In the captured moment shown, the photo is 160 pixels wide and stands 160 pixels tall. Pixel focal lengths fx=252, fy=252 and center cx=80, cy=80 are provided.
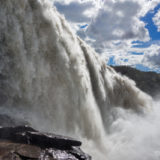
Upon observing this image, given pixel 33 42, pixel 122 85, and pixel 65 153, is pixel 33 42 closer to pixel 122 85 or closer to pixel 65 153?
pixel 65 153

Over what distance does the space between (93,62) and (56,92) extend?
6756 millimetres

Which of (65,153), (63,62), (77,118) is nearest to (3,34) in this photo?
(63,62)

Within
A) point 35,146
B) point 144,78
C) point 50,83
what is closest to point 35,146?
point 35,146

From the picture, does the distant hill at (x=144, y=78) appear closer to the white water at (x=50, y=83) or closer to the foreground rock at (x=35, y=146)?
the white water at (x=50, y=83)

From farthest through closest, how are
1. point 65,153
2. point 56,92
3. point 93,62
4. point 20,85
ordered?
1. point 93,62
2. point 56,92
3. point 20,85
4. point 65,153

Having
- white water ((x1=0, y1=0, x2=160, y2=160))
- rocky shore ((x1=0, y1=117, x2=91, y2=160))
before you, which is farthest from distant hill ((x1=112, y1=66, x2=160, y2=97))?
rocky shore ((x1=0, y1=117, x2=91, y2=160))

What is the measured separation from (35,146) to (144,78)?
54.9 m

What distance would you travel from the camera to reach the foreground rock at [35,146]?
917cm

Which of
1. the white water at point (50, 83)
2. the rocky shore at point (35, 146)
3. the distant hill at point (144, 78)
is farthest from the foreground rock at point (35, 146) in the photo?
the distant hill at point (144, 78)

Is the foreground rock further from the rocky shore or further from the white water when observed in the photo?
the white water

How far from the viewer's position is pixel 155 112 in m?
30.6

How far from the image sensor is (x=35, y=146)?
396 inches

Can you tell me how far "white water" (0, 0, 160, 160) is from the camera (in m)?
14.2

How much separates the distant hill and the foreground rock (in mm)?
47387
